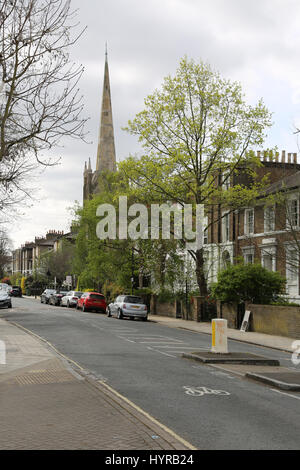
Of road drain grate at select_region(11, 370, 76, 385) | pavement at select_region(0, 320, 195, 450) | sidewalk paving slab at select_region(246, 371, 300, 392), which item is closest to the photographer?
pavement at select_region(0, 320, 195, 450)

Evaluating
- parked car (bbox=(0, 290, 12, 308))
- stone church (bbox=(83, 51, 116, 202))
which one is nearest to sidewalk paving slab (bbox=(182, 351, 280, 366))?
parked car (bbox=(0, 290, 12, 308))

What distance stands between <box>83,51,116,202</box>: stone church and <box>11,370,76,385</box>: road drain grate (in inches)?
2945

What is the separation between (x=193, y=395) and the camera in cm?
1051

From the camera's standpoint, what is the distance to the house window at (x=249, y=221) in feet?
134

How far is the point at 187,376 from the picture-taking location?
42.3 feet

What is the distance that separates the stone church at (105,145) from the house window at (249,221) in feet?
158

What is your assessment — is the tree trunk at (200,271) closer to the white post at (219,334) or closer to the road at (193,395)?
the road at (193,395)

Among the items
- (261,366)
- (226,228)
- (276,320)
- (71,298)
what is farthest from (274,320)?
(71,298)

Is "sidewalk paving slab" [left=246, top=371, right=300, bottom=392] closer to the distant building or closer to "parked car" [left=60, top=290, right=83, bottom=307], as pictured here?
"parked car" [left=60, top=290, right=83, bottom=307]

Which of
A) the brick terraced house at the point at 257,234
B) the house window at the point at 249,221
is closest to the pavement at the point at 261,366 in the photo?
the brick terraced house at the point at 257,234

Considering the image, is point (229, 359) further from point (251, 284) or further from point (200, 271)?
point (200, 271)

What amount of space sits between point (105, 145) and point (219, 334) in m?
75.2

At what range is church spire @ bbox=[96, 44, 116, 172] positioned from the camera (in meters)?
88.9
